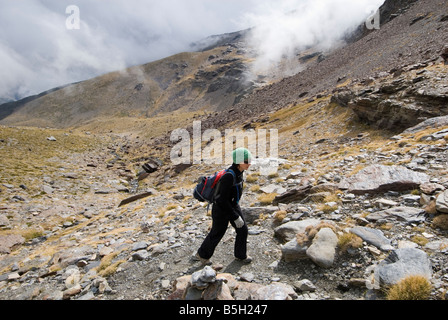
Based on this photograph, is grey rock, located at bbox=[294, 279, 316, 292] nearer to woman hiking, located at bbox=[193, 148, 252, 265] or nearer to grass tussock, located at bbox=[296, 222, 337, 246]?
grass tussock, located at bbox=[296, 222, 337, 246]

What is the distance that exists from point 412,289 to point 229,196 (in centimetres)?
332

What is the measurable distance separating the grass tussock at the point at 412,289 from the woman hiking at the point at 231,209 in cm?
283

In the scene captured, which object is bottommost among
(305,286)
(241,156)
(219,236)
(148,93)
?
(305,286)

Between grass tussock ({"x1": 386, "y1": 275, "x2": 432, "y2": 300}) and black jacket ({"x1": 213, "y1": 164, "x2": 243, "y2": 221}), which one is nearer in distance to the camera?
grass tussock ({"x1": 386, "y1": 275, "x2": 432, "y2": 300})

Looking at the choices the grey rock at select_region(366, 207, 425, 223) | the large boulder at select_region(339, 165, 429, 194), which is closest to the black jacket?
the grey rock at select_region(366, 207, 425, 223)

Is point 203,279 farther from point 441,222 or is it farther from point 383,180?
point 383,180

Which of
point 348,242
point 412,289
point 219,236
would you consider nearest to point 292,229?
point 348,242

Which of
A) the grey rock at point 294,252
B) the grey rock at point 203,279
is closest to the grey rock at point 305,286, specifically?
the grey rock at point 294,252

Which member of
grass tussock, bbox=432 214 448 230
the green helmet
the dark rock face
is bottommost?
grass tussock, bbox=432 214 448 230

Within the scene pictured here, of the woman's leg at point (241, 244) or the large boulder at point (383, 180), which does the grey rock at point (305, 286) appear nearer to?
the woman's leg at point (241, 244)

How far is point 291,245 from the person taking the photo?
532 cm

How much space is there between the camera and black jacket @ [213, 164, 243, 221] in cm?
504

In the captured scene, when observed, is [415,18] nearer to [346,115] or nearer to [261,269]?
[346,115]

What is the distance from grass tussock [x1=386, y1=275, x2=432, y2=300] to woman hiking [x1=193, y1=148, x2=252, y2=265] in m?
2.83
